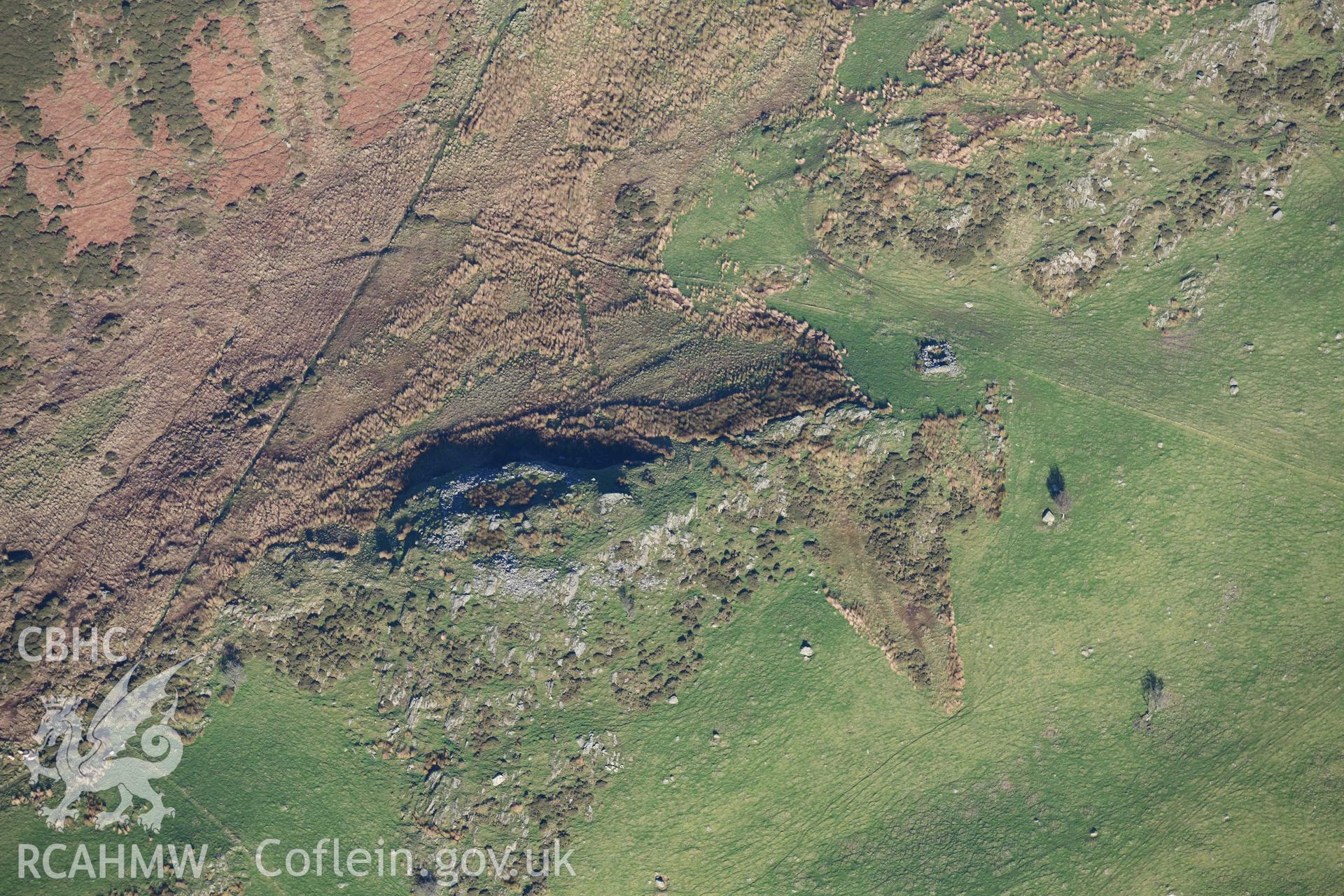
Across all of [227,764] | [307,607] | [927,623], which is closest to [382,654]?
[307,607]

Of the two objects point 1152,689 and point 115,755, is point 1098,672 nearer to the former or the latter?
point 1152,689

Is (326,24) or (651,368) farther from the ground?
(326,24)

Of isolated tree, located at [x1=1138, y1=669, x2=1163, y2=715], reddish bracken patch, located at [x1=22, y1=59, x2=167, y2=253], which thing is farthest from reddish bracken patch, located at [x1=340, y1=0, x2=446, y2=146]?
isolated tree, located at [x1=1138, y1=669, x2=1163, y2=715]

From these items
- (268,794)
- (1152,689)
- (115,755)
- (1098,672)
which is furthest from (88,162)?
(1152,689)

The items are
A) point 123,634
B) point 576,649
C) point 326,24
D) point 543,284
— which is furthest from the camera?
point 326,24

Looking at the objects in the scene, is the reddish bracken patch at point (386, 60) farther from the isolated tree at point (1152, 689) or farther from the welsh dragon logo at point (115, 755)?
the isolated tree at point (1152, 689)

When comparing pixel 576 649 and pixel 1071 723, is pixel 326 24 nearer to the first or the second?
pixel 576 649

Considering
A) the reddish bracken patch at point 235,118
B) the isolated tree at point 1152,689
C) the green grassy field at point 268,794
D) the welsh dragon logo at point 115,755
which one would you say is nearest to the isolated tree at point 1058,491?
the isolated tree at point 1152,689
